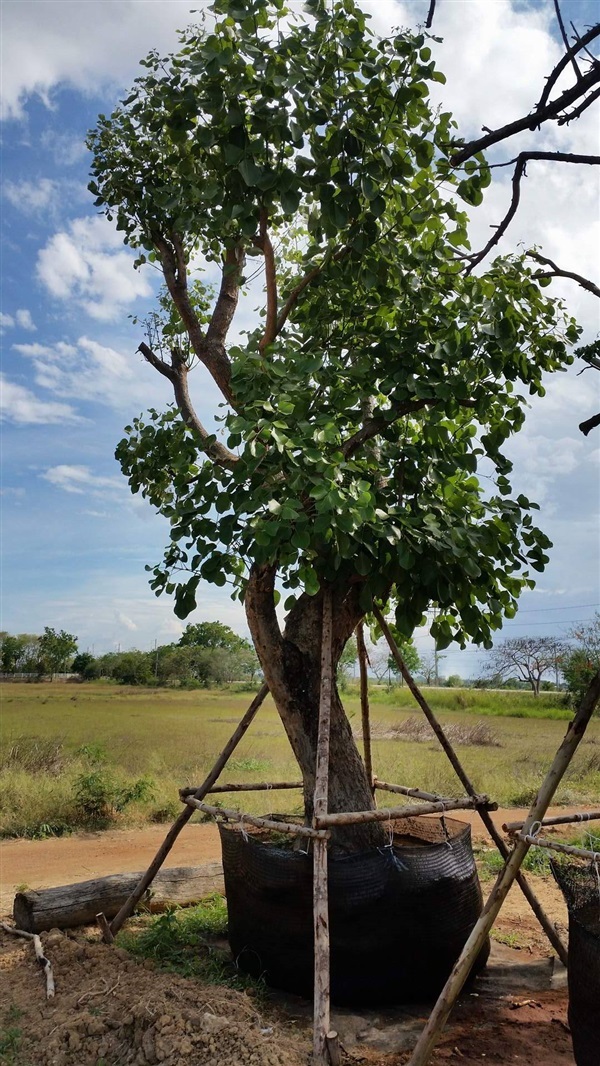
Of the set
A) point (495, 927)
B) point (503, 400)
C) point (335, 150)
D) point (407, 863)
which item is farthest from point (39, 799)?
point (335, 150)

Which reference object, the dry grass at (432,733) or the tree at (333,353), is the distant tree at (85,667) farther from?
the tree at (333,353)

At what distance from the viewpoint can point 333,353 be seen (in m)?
5.54

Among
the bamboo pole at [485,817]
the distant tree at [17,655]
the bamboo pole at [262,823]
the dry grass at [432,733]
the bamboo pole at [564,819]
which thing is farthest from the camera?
the distant tree at [17,655]

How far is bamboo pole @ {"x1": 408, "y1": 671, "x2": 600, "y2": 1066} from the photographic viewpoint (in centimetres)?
375

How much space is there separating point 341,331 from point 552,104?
223cm

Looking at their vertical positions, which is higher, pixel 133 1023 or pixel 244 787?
pixel 244 787

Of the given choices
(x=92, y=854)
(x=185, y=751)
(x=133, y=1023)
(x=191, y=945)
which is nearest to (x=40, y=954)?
(x=191, y=945)

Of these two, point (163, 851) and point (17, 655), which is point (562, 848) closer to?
point (163, 851)

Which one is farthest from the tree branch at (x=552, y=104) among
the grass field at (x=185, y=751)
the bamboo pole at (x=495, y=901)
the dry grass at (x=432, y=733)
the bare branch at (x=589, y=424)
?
the dry grass at (x=432, y=733)

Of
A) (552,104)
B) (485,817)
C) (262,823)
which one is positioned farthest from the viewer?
(485,817)

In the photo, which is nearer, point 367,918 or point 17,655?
point 367,918

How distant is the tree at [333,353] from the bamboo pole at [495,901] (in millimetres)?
1126

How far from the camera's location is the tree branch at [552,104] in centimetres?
376

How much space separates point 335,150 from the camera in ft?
15.2
